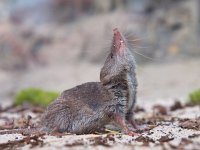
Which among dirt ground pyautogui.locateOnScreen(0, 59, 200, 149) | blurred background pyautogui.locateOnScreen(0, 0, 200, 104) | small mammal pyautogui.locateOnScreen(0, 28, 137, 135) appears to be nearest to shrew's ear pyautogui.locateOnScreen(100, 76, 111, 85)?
small mammal pyautogui.locateOnScreen(0, 28, 137, 135)

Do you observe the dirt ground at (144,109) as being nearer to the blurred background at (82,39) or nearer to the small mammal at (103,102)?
the blurred background at (82,39)

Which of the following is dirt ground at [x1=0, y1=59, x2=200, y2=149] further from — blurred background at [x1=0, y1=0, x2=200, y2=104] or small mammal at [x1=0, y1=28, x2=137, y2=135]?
small mammal at [x1=0, y1=28, x2=137, y2=135]

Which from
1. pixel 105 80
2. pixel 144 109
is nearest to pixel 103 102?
pixel 105 80

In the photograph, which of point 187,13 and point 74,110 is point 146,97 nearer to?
point 187,13

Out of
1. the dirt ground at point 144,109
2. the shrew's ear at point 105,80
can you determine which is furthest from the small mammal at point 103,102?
the dirt ground at point 144,109

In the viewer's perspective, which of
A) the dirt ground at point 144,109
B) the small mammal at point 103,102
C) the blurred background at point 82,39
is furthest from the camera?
the blurred background at point 82,39

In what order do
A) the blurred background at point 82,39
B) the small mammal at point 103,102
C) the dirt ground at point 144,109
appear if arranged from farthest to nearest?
the blurred background at point 82,39
the small mammal at point 103,102
the dirt ground at point 144,109
